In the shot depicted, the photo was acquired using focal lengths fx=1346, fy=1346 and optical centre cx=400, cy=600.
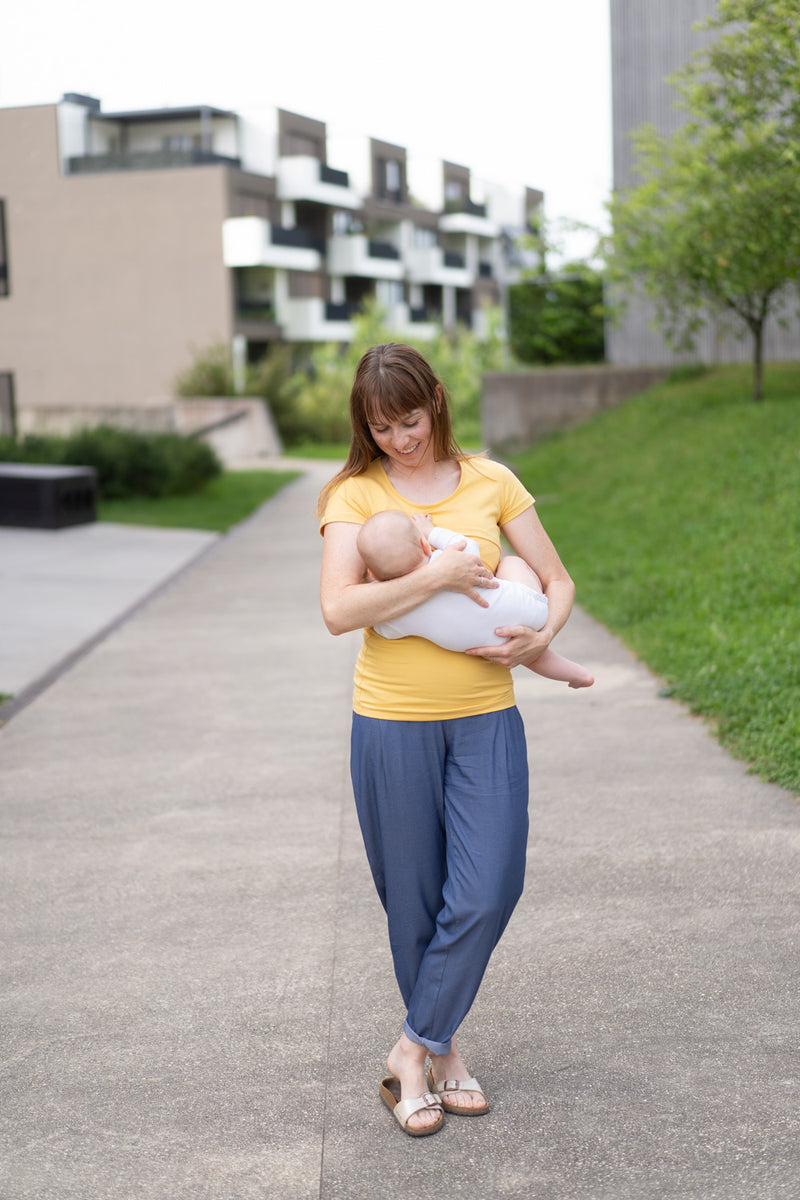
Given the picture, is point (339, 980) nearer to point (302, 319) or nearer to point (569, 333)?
point (569, 333)

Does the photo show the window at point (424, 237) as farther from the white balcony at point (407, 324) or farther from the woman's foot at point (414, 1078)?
the woman's foot at point (414, 1078)

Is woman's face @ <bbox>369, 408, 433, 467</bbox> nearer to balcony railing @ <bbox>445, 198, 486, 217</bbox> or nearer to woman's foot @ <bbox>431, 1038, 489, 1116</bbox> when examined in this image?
woman's foot @ <bbox>431, 1038, 489, 1116</bbox>

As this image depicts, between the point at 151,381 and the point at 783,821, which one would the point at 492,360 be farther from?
the point at 783,821

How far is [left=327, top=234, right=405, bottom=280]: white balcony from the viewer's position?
5375 cm

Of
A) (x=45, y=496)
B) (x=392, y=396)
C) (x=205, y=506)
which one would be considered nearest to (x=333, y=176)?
(x=205, y=506)

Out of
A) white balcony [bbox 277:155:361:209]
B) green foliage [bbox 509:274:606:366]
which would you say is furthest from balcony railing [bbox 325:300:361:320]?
green foliage [bbox 509:274:606:366]

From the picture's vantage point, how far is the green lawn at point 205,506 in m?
19.1

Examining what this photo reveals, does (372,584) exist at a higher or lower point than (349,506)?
lower

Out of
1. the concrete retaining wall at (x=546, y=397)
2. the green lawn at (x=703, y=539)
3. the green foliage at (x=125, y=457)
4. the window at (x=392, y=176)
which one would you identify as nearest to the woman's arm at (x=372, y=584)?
the green lawn at (x=703, y=539)

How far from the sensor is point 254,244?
4594 centimetres

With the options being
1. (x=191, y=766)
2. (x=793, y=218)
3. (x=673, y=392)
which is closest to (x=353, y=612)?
(x=191, y=766)

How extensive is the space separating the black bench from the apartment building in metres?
2.05

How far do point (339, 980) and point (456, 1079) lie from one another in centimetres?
80

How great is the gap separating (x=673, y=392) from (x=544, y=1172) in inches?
808
